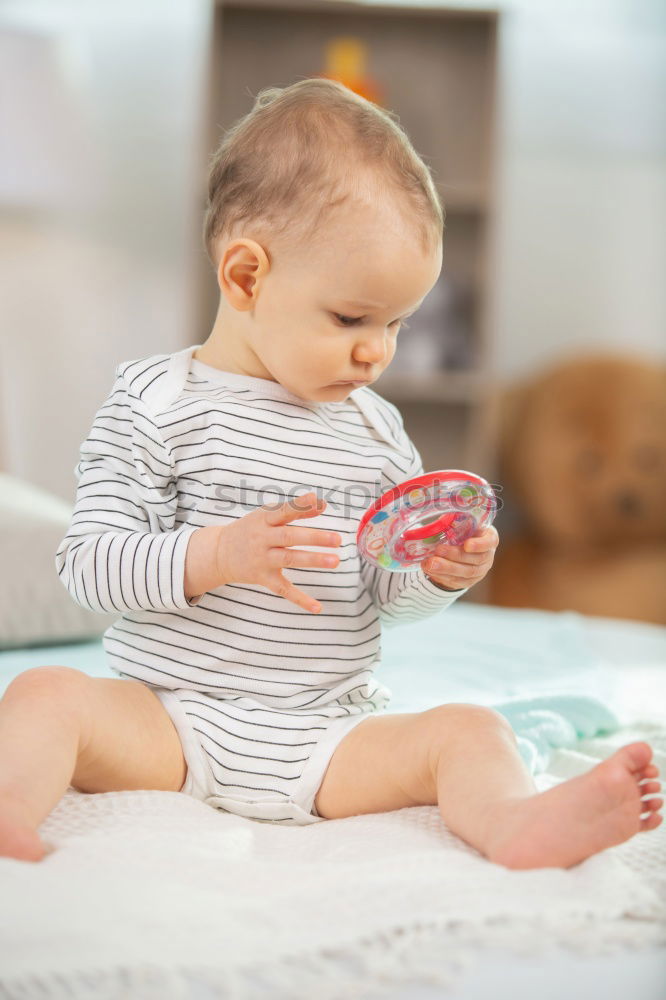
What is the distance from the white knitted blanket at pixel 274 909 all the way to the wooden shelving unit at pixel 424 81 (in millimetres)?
1692

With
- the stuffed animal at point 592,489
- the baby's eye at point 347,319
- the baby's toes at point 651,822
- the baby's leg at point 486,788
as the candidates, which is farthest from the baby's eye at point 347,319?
the stuffed animal at point 592,489

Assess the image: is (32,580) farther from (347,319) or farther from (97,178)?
(97,178)

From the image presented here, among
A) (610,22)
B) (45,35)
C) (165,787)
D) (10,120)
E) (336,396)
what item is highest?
(610,22)

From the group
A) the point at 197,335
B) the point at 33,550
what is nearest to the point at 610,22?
the point at 197,335

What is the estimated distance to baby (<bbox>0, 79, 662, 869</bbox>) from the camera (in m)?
0.76

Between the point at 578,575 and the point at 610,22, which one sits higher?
the point at 610,22

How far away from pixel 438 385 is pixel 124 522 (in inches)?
61.4

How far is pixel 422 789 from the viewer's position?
774mm

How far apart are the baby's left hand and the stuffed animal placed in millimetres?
1537

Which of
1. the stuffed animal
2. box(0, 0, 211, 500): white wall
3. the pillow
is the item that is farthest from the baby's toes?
the stuffed animal

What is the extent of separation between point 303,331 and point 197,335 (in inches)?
54.7

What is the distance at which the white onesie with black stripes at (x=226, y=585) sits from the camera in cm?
79

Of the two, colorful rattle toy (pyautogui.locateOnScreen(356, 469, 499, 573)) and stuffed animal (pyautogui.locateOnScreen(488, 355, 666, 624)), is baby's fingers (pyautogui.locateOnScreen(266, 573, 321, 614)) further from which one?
stuffed animal (pyautogui.locateOnScreen(488, 355, 666, 624))

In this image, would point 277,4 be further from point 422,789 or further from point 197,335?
point 422,789
